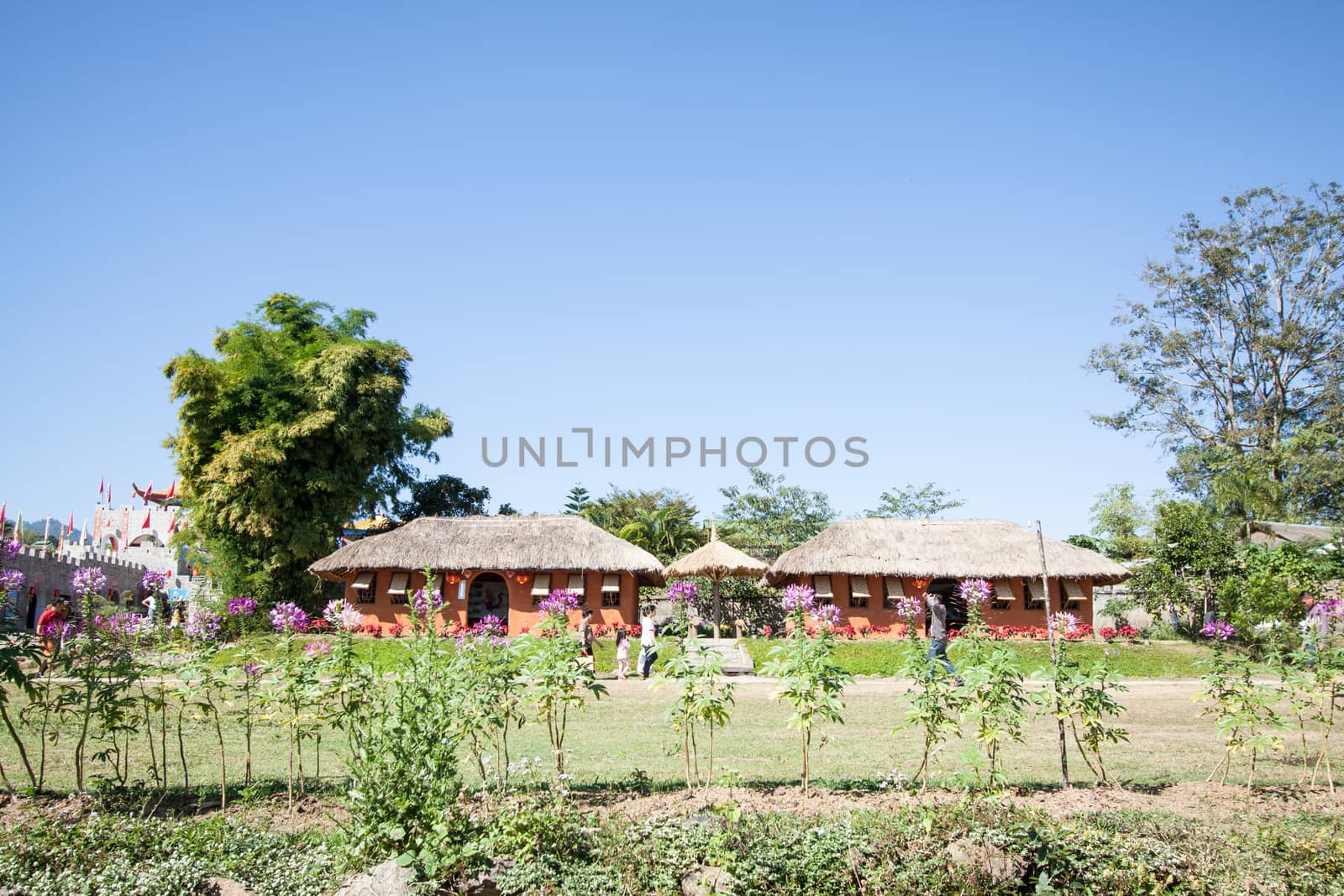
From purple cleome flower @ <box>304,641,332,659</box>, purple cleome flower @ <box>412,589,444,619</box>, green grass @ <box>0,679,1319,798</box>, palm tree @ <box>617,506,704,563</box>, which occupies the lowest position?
green grass @ <box>0,679,1319,798</box>

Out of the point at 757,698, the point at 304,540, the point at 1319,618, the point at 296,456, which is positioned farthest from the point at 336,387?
the point at 1319,618

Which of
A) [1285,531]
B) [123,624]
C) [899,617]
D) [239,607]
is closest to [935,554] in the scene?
[899,617]

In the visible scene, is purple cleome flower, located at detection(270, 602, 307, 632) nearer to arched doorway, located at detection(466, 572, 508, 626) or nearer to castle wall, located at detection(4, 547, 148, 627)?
castle wall, located at detection(4, 547, 148, 627)

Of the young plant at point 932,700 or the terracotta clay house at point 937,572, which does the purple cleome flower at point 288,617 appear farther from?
the terracotta clay house at point 937,572

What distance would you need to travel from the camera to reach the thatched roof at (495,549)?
24.3m

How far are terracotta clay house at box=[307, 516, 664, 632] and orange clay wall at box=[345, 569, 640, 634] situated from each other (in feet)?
0.08

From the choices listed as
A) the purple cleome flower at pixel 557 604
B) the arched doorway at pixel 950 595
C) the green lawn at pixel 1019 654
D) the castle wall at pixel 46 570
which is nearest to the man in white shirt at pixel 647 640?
the green lawn at pixel 1019 654

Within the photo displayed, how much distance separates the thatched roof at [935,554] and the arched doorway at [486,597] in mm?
9270

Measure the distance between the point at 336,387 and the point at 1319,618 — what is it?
90.7 feet

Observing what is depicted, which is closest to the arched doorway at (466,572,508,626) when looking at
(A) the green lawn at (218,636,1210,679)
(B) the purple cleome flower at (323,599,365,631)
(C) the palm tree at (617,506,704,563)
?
(C) the palm tree at (617,506,704,563)

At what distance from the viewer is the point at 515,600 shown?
2473cm

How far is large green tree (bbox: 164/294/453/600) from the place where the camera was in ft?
82.9

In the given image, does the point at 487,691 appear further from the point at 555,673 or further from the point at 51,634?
the point at 51,634

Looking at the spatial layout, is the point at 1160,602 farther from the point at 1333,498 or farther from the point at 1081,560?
the point at 1333,498
